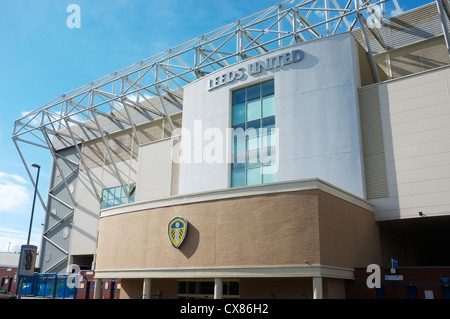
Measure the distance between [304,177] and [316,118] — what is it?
3.86 m

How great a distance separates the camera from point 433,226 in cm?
2681

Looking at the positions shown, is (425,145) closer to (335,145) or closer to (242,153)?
(335,145)

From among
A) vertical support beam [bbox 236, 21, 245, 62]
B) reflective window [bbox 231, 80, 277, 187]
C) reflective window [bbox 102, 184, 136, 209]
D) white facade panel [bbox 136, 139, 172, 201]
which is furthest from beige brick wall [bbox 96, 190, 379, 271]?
reflective window [bbox 102, 184, 136, 209]

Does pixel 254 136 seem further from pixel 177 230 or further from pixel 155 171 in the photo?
pixel 155 171

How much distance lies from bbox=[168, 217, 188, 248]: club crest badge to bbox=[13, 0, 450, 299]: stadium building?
65mm

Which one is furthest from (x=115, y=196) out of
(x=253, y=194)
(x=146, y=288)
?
(x=253, y=194)

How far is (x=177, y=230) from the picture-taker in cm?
2181

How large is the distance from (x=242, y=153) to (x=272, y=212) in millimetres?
10156

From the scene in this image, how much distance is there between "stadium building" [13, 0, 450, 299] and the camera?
19.4 metres

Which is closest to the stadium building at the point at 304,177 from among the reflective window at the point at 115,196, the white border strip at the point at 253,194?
the white border strip at the point at 253,194

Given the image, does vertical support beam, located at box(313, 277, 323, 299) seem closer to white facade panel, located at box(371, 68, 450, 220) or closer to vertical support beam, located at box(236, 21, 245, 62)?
white facade panel, located at box(371, 68, 450, 220)

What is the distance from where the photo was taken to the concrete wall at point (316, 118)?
25328 millimetres
